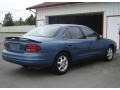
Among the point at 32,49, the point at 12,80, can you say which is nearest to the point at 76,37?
the point at 32,49

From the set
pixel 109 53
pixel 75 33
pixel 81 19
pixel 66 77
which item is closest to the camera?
pixel 66 77

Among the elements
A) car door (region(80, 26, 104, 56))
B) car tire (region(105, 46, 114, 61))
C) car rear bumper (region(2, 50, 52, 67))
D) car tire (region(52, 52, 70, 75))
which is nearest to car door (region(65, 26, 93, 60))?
car door (region(80, 26, 104, 56))

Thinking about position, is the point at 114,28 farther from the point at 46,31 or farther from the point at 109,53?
the point at 46,31

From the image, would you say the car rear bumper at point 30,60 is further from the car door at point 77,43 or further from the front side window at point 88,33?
the front side window at point 88,33

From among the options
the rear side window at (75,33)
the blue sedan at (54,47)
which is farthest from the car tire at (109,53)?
the rear side window at (75,33)

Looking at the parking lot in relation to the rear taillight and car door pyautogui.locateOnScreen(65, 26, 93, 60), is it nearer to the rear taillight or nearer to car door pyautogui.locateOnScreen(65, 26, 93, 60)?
car door pyautogui.locateOnScreen(65, 26, 93, 60)

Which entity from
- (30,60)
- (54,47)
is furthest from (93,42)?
(30,60)

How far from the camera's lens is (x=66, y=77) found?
7.30 m

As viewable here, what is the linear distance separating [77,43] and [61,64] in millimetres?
1009

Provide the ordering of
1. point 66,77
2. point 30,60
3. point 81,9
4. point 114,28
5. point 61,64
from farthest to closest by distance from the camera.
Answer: point 81,9, point 114,28, point 61,64, point 66,77, point 30,60

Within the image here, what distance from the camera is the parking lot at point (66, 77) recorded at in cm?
645

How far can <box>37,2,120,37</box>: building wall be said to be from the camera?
47.5 ft

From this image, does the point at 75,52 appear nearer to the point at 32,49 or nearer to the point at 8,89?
the point at 32,49

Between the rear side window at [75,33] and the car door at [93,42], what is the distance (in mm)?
250
